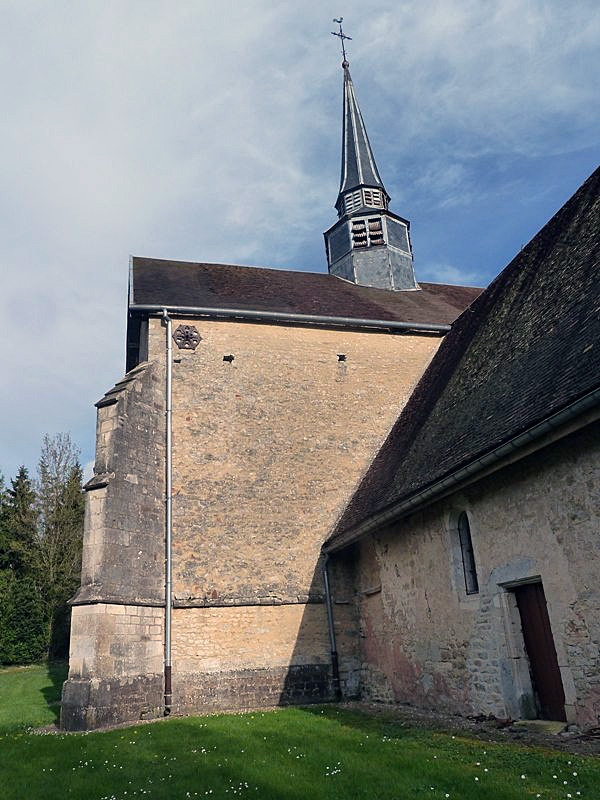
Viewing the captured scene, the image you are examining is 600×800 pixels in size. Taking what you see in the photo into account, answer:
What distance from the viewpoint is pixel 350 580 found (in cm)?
1233

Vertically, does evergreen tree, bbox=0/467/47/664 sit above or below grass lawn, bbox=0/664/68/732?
above

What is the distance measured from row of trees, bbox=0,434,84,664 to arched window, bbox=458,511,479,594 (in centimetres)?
Answer: 1737

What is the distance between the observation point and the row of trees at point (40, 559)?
21359 millimetres

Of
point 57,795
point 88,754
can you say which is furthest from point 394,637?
point 57,795

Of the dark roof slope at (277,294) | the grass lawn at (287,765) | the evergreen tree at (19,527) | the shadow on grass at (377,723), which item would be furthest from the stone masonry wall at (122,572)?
the evergreen tree at (19,527)

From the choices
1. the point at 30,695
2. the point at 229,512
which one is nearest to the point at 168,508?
the point at 229,512

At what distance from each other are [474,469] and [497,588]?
1584mm

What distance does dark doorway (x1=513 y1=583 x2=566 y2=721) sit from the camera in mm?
6988

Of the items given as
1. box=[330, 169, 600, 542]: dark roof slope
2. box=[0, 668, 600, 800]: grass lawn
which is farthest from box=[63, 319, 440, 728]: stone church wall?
box=[0, 668, 600, 800]: grass lawn

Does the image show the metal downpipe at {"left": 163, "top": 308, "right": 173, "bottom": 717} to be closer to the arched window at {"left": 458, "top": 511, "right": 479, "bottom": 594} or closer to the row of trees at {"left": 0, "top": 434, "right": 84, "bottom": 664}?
the arched window at {"left": 458, "top": 511, "right": 479, "bottom": 594}

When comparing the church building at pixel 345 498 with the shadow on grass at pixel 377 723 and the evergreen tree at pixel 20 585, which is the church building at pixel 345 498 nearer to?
the shadow on grass at pixel 377 723

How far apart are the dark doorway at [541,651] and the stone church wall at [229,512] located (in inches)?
204

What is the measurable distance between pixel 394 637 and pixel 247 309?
7268 mm

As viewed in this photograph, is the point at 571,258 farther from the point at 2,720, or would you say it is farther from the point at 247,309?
the point at 2,720
